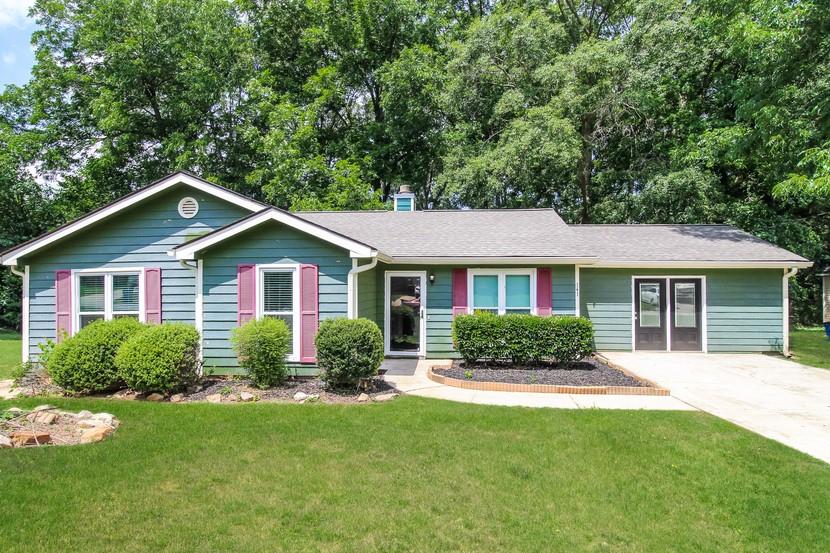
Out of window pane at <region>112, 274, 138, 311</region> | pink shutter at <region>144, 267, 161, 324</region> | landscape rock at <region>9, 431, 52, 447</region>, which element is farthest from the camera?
window pane at <region>112, 274, 138, 311</region>

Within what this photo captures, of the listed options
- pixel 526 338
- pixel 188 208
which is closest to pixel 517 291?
pixel 526 338

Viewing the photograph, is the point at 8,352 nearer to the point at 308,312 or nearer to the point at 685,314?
the point at 308,312

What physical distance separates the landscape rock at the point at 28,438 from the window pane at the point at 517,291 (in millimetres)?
8496

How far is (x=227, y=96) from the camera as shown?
20656 mm

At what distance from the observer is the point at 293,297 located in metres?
8.52

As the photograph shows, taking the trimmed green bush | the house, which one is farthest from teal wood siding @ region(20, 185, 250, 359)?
the trimmed green bush

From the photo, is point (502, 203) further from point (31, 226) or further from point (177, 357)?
point (31, 226)

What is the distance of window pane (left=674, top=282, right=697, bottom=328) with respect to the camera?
11852 millimetres

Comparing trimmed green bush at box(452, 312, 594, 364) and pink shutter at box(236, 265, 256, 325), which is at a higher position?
pink shutter at box(236, 265, 256, 325)

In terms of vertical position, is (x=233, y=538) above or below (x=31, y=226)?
below

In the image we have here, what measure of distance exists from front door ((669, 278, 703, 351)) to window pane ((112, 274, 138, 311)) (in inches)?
494

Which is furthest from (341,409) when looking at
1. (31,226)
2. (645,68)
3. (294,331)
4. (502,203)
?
(31,226)

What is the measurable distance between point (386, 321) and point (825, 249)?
21.4 metres

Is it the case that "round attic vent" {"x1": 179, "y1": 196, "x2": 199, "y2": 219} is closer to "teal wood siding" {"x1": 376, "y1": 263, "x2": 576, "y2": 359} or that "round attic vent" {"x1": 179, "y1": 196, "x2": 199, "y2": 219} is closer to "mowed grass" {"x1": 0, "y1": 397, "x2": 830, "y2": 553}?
"teal wood siding" {"x1": 376, "y1": 263, "x2": 576, "y2": 359}
